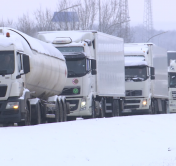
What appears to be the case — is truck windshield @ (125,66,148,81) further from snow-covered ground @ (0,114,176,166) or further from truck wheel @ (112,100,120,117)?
snow-covered ground @ (0,114,176,166)

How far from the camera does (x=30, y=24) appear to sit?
53.1m

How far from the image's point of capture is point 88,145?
36.9 ft

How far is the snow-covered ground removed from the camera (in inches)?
381

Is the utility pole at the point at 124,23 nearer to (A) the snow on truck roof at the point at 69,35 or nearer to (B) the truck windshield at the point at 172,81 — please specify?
(B) the truck windshield at the point at 172,81

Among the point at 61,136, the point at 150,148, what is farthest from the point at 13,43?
the point at 150,148

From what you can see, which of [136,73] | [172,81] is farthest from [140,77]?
[172,81]

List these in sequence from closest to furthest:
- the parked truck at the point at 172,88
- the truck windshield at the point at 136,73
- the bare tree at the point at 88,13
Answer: the truck windshield at the point at 136,73, the parked truck at the point at 172,88, the bare tree at the point at 88,13

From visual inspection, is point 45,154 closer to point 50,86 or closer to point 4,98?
point 4,98

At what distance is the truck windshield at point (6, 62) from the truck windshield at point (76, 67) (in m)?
6.26

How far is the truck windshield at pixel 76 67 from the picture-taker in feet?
Result: 70.7

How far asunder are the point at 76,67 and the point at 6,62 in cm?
697

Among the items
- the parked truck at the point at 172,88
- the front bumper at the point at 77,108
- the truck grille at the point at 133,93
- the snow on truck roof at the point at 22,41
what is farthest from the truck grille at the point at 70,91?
the parked truck at the point at 172,88

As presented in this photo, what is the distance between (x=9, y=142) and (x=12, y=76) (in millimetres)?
4945

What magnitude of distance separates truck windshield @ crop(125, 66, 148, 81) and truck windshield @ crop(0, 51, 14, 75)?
14018mm
